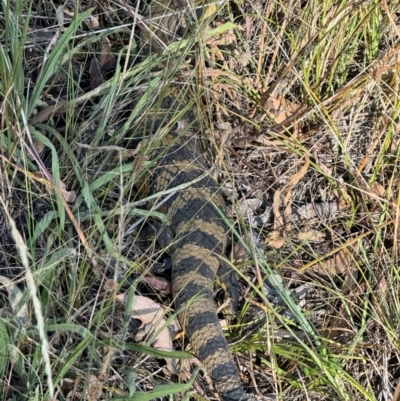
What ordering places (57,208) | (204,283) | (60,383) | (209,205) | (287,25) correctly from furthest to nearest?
(287,25) < (209,205) < (204,283) < (57,208) < (60,383)

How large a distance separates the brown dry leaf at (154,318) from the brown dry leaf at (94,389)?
50 centimetres

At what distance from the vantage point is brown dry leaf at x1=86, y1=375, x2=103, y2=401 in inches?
92.1

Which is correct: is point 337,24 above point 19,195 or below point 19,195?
above

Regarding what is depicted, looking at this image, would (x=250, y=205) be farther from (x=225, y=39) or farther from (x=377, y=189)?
(x=225, y=39)

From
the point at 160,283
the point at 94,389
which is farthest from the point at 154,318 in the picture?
the point at 94,389

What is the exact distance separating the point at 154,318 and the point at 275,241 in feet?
2.66

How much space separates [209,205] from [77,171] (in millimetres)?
743

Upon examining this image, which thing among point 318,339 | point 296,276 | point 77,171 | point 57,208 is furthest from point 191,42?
point 318,339

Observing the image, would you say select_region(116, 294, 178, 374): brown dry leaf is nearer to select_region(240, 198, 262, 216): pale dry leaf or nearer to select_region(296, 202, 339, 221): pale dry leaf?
select_region(240, 198, 262, 216): pale dry leaf

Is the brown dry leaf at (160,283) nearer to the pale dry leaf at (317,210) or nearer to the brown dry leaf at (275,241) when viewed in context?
the brown dry leaf at (275,241)

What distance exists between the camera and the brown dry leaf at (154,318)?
9.31 ft

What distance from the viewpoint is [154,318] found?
2.89m

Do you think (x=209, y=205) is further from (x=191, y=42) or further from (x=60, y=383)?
(x=60, y=383)

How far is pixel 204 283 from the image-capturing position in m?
2.97
